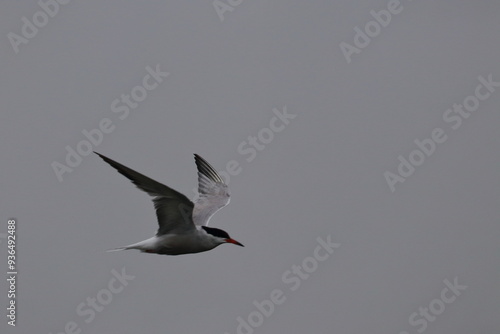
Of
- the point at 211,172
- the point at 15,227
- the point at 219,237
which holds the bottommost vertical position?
the point at 219,237

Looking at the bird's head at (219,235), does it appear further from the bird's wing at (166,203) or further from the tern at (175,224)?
the bird's wing at (166,203)

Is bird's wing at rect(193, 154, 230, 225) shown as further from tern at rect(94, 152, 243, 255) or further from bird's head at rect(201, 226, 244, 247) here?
bird's head at rect(201, 226, 244, 247)

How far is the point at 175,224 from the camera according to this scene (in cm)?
1359

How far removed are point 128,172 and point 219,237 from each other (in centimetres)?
192

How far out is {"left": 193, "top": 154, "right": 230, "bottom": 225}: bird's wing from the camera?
1515 centimetres

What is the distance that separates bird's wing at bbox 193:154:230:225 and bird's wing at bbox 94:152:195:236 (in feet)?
4.23

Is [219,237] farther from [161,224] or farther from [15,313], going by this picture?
[15,313]

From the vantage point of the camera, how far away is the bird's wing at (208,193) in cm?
1515

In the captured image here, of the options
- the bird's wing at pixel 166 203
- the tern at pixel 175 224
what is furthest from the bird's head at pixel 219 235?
the bird's wing at pixel 166 203

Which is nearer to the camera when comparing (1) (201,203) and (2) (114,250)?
(2) (114,250)

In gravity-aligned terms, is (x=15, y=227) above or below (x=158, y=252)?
above

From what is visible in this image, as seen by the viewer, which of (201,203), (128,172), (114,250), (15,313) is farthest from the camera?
(15,313)

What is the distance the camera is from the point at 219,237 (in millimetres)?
13797

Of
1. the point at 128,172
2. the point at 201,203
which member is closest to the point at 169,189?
the point at 128,172
